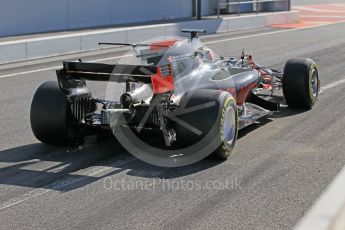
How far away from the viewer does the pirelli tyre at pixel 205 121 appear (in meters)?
5.91

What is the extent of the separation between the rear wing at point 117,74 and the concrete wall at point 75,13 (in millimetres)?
11899

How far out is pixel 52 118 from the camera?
6445 mm

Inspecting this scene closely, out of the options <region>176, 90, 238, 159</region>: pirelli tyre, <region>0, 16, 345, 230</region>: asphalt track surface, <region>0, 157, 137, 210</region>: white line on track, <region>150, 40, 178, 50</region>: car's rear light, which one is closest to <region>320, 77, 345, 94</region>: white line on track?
<region>0, 16, 345, 230</region>: asphalt track surface

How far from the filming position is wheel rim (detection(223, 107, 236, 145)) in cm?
614

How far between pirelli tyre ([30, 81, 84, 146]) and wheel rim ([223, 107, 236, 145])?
1630 mm

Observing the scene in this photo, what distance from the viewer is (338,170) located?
586 centimetres

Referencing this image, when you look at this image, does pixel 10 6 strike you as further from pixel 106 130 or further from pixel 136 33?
pixel 106 130

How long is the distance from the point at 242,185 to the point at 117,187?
112 centimetres

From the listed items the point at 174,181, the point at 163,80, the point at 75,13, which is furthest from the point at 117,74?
the point at 75,13

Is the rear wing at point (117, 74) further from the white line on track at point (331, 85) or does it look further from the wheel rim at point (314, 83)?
the white line on track at point (331, 85)

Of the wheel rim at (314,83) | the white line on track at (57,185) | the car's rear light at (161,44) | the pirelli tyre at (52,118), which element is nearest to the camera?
the white line on track at (57,185)

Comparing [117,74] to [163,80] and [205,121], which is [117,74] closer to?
[163,80]

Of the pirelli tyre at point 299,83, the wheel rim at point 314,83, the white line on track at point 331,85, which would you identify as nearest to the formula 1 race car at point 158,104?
the pirelli tyre at point 299,83

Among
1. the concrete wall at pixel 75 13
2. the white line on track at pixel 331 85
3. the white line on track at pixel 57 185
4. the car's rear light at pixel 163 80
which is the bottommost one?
the white line on track at pixel 57 185
